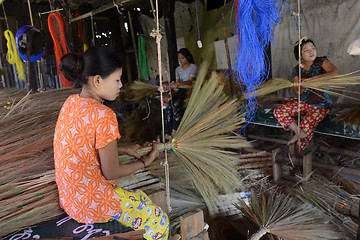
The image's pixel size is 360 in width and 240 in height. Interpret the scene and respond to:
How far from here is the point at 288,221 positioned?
1.74 m

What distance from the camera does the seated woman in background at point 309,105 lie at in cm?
265

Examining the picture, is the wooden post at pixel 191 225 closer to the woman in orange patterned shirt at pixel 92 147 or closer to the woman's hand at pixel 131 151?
the woman in orange patterned shirt at pixel 92 147

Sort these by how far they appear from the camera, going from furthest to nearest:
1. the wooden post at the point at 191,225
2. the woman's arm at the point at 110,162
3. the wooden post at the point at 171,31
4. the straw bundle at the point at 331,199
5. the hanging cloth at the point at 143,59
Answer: the hanging cloth at the point at 143,59
the wooden post at the point at 171,31
the straw bundle at the point at 331,199
the wooden post at the point at 191,225
the woman's arm at the point at 110,162

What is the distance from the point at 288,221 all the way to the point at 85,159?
4.20ft

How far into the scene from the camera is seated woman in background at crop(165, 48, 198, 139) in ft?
12.1

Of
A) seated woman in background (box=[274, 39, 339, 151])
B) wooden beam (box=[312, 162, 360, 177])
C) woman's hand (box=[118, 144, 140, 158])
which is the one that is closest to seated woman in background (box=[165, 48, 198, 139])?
seated woman in background (box=[274, 39, 339, 151])

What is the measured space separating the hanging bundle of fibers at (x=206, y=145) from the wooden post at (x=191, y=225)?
0.11m

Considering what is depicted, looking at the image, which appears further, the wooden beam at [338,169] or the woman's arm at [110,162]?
the wooden beam at [338,169]

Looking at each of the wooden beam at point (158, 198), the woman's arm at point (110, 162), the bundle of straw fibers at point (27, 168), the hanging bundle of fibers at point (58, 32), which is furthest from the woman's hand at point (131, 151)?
the hanging bundle of fibers at point (58, 32)

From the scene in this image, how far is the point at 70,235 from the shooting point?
4.00 feet

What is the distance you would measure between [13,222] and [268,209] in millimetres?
1498

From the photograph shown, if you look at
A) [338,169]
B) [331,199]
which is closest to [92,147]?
[331,199]

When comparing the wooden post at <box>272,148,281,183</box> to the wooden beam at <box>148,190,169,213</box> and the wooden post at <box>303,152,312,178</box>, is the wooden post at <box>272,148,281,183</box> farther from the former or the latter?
the wooden beam at <box>148,190,169,213</box>

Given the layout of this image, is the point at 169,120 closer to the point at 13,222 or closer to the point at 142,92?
the point at 142,92
